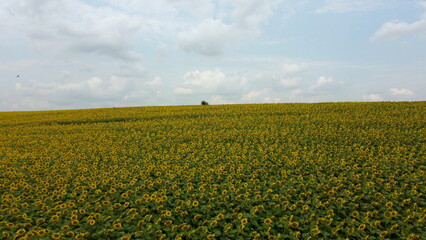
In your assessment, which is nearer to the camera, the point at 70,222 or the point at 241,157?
the point at 70,222

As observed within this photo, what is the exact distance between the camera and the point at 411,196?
26.6ft

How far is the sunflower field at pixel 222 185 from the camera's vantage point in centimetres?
643

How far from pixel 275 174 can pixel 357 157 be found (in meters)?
4.31

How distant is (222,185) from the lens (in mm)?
8727

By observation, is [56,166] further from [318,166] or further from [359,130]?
[359,130]

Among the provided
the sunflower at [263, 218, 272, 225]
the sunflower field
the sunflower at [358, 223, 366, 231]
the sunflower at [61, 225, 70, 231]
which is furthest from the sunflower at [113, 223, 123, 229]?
the sunflower at [358, 223, 366, 231]

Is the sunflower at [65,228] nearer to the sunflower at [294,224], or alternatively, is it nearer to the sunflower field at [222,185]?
the sunflower field at [222,185]

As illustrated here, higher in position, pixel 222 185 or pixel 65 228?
pixel 222 185

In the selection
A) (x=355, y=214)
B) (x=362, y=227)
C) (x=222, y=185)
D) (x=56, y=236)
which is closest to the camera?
(x=56, y=236)

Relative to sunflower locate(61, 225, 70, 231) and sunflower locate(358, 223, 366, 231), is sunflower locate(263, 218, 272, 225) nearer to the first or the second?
sunflower locate(358, 223, 366, 231)

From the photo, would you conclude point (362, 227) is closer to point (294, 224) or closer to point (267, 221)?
point (294, 224)

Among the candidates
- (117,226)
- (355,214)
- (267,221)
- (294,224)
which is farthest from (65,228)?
(355,214)

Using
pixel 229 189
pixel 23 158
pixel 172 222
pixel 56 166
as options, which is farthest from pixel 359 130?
pixel 23 158

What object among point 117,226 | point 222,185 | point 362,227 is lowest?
point 362,227
